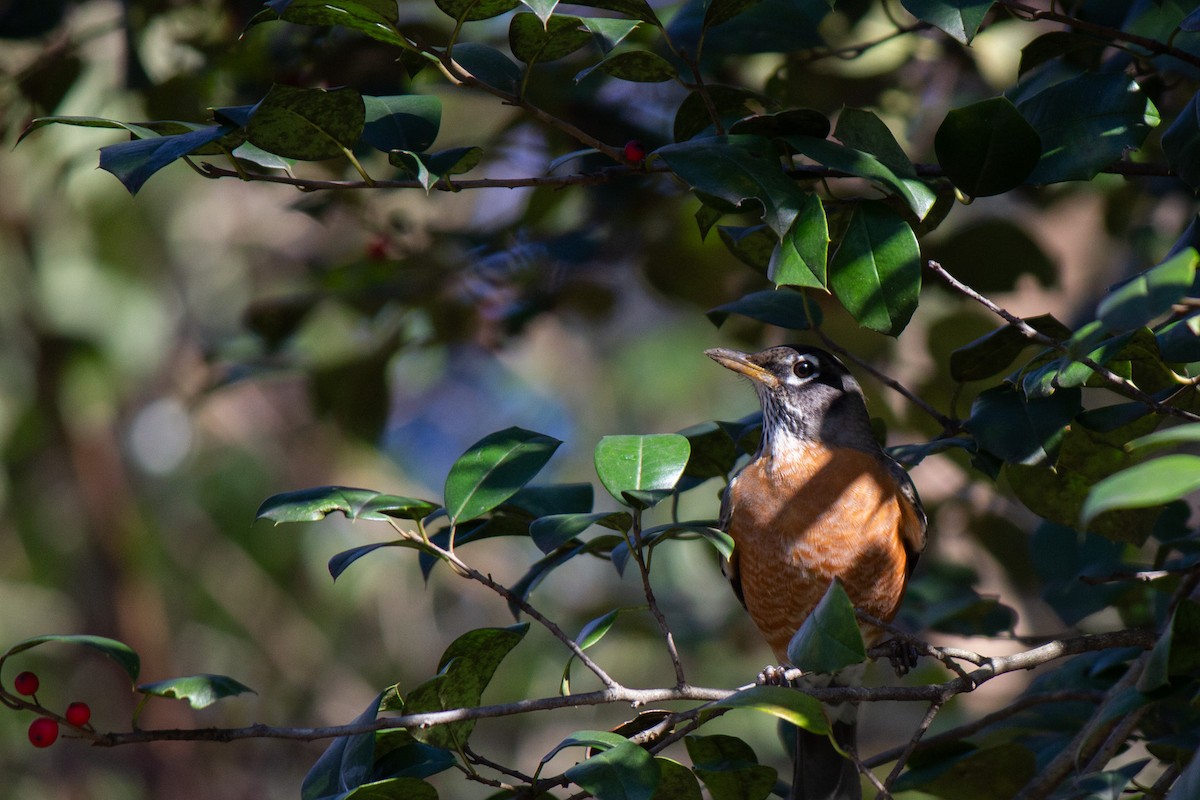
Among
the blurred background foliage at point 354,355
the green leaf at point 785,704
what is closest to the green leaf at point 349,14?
the blurred background foliage at point 354,355

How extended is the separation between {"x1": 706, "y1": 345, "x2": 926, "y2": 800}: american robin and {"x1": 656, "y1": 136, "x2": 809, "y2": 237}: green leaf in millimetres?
1076

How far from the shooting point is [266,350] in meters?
3.89

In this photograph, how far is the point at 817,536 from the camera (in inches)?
110

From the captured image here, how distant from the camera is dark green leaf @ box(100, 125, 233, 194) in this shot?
64.8 inches

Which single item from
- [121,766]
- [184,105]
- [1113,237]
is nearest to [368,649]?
[121,766]

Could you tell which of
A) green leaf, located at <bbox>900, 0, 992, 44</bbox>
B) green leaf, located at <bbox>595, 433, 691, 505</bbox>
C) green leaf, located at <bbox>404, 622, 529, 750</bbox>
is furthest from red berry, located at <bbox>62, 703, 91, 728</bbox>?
green leaf, located at <bbox>900, 0, 992, 44</bbox>

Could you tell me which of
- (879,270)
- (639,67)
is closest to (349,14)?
(639,67)

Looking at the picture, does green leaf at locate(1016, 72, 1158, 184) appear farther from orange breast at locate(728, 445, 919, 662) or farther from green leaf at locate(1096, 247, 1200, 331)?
orange breast at locate(728, 445, 919, 662)

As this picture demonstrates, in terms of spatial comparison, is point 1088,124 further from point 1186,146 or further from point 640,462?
point 640,462

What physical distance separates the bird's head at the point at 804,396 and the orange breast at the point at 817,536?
0.13 m

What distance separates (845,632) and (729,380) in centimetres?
776

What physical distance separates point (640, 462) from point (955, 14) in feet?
2.95

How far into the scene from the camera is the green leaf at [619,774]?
168cm

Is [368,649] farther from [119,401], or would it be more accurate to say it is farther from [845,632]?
[845,632]
